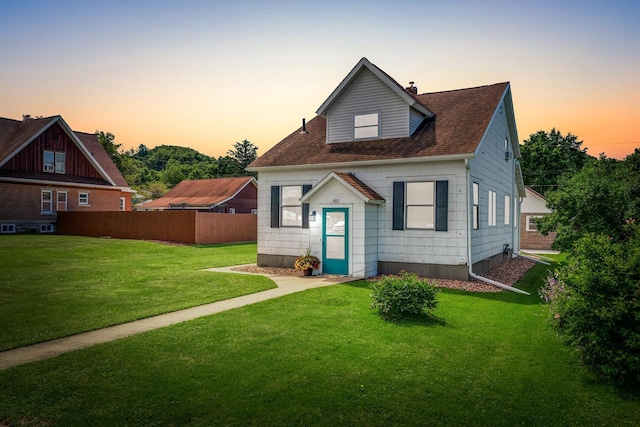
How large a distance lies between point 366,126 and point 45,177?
26.2 metres

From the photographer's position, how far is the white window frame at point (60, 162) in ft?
107

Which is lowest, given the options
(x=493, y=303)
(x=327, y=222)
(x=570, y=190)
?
(x=493, y=303)

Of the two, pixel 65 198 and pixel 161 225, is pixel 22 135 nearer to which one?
pixel 65 198

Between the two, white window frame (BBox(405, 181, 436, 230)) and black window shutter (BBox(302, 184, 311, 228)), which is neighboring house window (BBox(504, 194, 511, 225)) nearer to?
white window frame (BBox(405, 181, 436, 230))

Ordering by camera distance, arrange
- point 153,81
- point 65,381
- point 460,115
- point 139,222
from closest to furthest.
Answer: point 65,381, point 460,115, point 153,81, point 139,222

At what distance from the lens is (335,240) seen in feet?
50.2

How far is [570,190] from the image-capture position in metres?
15.2

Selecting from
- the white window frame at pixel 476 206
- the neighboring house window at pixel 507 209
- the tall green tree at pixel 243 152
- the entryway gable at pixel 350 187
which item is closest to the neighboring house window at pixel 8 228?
the entryway gable at pixel 350 187

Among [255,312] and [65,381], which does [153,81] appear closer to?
[255,312]

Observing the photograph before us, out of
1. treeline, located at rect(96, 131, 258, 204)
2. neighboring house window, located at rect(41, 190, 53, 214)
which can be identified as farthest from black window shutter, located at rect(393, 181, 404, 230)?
treeline, located at rect(96, 131, 258, 204)

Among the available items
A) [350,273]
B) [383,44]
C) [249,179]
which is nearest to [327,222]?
[350,273]

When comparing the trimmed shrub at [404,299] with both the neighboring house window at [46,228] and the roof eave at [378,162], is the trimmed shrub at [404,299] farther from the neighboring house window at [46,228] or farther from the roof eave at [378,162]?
the neighboring house window at [46,228]

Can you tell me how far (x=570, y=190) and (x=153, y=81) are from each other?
17306 millimetres

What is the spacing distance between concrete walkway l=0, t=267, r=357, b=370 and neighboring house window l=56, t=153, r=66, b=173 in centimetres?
2741
